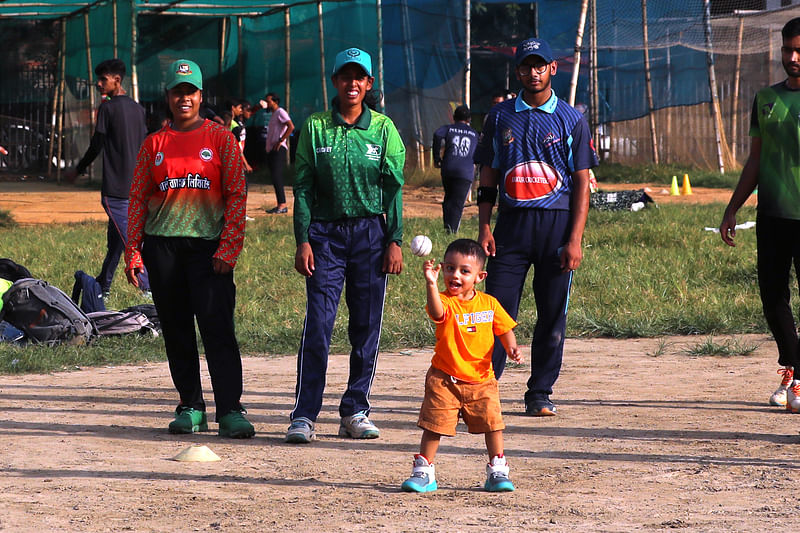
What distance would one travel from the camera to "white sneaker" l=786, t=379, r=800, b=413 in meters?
6.48

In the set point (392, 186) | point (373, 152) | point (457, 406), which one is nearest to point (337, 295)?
point (392, 186)

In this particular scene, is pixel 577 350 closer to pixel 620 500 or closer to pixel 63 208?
pixel 620 500

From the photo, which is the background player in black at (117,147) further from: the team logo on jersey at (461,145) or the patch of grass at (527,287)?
the team logo on jersey at (461,145)

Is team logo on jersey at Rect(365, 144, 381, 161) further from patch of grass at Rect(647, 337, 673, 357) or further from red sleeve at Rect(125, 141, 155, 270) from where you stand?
patch of grass at Rect(647, 337, 673, 357)

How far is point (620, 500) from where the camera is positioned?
475 cm

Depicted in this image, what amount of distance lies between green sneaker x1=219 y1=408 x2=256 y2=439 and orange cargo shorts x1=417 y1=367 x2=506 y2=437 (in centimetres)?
136

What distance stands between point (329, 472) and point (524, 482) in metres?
0.86

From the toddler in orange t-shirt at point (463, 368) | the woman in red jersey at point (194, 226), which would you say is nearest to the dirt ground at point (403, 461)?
the toddler in orange t-shirt at point (463, 368)

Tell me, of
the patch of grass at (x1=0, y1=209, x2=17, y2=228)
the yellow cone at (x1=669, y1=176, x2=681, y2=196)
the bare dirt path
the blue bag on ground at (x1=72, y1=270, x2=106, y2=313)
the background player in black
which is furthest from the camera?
the yellow cone at (x1=669, y1=176, x2=681, y2=196)

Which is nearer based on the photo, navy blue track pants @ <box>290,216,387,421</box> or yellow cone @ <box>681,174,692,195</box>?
navy blue track pants @ <box>290,216,387,421</box>

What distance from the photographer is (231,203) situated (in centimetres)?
609

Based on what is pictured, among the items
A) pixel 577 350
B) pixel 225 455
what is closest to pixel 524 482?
pixel 225 455

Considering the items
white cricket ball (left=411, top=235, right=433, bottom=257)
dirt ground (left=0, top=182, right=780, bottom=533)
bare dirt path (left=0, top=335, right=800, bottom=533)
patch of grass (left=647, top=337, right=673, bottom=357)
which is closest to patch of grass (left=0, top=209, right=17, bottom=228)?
dirt ground (left=0, top=182, right=780, bottom=533)

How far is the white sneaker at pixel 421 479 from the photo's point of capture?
16.0 feet
